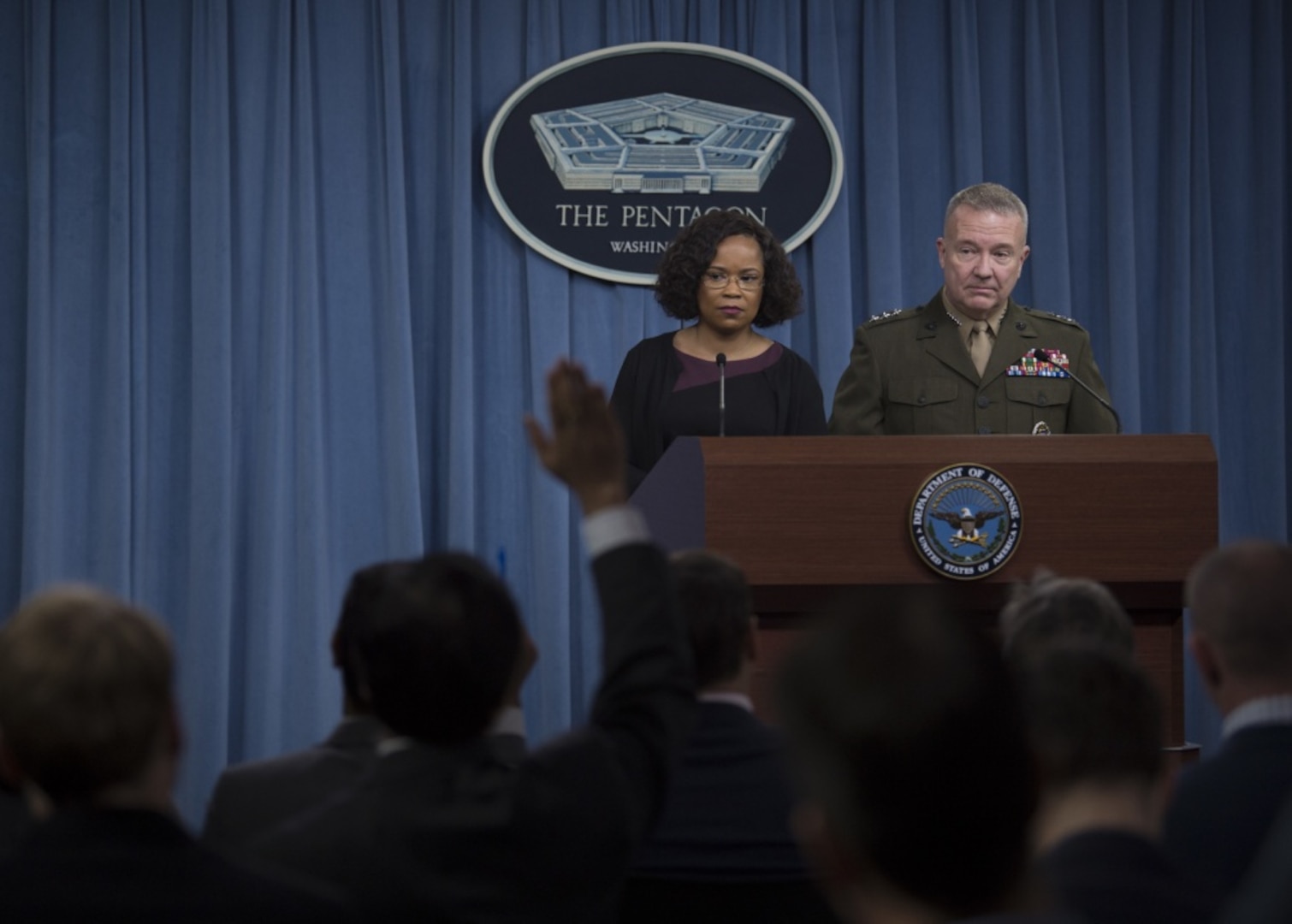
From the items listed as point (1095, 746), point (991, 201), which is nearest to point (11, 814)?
point (1095, 746)

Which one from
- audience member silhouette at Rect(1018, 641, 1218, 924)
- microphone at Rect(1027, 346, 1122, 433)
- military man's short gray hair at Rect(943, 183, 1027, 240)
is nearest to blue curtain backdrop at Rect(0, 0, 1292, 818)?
military man's short gray hair at Rect(943, 183, 1027, 240)

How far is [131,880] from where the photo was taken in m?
1.12

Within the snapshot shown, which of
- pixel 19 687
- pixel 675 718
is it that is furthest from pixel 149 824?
pixel 675 718

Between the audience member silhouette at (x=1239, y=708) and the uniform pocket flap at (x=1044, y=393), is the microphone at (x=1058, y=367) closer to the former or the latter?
the uniform pocket flap at (x=1044, y=393)

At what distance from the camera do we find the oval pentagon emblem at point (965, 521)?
2.46 m

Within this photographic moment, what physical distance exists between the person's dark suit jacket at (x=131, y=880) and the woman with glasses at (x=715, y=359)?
2662 millimetres

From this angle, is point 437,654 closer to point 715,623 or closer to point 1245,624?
point 715,623

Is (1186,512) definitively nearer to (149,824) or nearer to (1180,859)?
(1180,859)

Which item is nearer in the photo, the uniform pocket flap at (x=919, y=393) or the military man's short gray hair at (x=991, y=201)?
the uniform pocket flap at (x=919, y=393)

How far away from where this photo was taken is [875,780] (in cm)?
81

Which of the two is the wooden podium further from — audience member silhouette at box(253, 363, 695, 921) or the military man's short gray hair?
the military man's short gray hair

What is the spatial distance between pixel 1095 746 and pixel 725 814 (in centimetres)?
55

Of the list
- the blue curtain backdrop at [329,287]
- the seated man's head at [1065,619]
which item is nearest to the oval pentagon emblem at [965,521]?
the seated man's head at [1065,619]

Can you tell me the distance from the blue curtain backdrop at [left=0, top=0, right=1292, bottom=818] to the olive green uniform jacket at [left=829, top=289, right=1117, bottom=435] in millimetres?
1658
